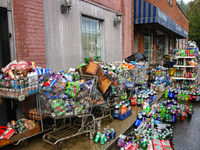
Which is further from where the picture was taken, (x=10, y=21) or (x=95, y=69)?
(x=95, y=69)

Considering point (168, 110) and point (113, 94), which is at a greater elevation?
point (113, 94)

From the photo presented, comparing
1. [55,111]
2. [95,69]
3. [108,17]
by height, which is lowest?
[55,111]

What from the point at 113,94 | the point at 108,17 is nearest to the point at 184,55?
the point at 108,17

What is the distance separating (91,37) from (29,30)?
3233mm

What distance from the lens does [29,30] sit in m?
4.73

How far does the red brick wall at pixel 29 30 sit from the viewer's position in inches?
177

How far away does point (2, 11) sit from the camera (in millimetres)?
4293

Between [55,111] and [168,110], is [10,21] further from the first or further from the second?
[168,110]

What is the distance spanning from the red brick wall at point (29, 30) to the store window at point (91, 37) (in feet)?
7.49

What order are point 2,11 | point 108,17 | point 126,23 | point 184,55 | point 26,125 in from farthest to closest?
point 126,23 → point 184,55 → point 108,17 → point 2,11 → point 26,125

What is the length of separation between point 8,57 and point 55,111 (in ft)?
6.74

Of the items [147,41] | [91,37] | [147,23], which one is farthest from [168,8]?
[91,37]

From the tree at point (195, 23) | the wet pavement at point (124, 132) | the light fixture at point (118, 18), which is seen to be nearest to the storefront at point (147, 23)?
the light fixture at point (118, 18)

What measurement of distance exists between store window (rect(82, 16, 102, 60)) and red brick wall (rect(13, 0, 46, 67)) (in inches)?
89.9
